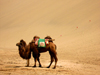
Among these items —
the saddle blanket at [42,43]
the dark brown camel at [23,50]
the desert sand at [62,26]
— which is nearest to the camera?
the saddle blanket at [42,43]

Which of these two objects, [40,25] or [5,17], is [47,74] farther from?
[5,17]

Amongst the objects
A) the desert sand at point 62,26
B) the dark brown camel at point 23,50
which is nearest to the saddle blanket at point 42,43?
the dark brown camel at point 23,50

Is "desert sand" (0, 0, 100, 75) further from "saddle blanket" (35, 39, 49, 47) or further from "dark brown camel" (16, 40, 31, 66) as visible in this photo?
"saddle blanket" (35, 39, 49, 47)

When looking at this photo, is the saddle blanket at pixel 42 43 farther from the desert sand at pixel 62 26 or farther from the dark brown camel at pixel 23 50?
the desert sand at pixel 62 26

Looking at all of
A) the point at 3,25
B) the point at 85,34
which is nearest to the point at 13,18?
the point at 3,25

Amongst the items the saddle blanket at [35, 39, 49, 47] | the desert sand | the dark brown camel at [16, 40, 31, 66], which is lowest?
the dark brown camel at [16, 40, 31, 66]

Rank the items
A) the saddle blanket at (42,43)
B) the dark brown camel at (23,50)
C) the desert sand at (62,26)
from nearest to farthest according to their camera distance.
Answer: the saddle blanket at (42,43) → the dark brown camel at (23,50) → the desert sand at (62,26)

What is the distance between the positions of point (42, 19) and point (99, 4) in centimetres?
1135

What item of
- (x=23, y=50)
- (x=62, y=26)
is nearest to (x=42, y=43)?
(x=23, y=50)

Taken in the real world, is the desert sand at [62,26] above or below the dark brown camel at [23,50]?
above

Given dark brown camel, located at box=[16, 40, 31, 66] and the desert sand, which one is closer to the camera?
dark brown camel, located at box=[16, 40, 31, 66]

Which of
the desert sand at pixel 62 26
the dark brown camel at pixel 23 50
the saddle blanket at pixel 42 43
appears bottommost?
the dark brown camel at pixel 23 50

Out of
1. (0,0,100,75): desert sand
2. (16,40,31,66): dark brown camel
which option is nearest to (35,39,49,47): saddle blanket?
(16,40,31,66): dark brown camel

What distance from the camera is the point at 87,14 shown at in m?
29.5
